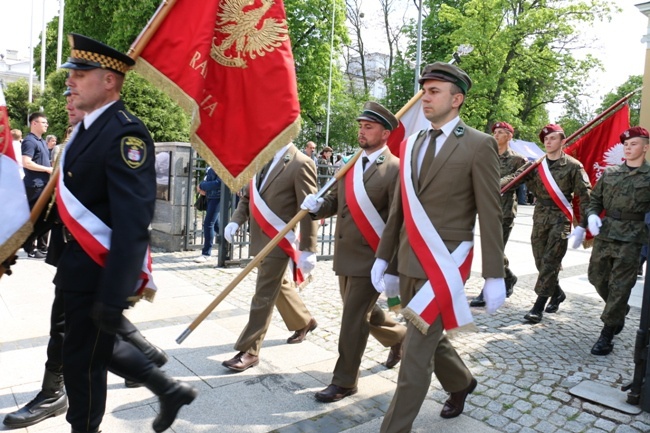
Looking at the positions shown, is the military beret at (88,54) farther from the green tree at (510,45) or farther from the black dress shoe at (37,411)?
the green tree at (510,45)

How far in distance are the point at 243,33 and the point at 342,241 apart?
1.59 meters

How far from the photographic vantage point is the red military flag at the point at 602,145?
21.6ft

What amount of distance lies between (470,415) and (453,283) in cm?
114

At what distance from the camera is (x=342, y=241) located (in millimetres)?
4152

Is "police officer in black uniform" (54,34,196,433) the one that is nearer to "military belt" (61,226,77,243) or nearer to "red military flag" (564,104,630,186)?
"military belt" (61,226,77,243)

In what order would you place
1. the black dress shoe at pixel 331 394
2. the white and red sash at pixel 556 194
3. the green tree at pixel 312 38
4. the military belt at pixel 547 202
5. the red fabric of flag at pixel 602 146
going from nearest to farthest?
the black dress shoe at pixel 331 394 < the white and red sash at pixel 556 194 < the military belt at pixel 547 202 < the red fabric of flag at pixel 602 146 < the green tree at pixel 312 38

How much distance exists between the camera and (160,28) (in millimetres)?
3279

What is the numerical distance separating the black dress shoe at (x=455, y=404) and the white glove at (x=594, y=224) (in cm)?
236

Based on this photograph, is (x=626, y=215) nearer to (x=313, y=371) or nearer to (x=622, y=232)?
(x=622, y=232)

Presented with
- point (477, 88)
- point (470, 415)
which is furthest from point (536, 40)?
point (470, 415)

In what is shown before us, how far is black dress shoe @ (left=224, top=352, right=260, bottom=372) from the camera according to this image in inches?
172

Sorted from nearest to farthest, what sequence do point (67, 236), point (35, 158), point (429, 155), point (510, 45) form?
point (67, 236) → point (429, 155) → point (35, 158) → point (510, 45)

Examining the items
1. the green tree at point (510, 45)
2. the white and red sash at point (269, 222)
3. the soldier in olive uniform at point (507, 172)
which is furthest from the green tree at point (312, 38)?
the white and red sash at point (269, 222)

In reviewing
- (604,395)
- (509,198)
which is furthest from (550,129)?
(604,395)
